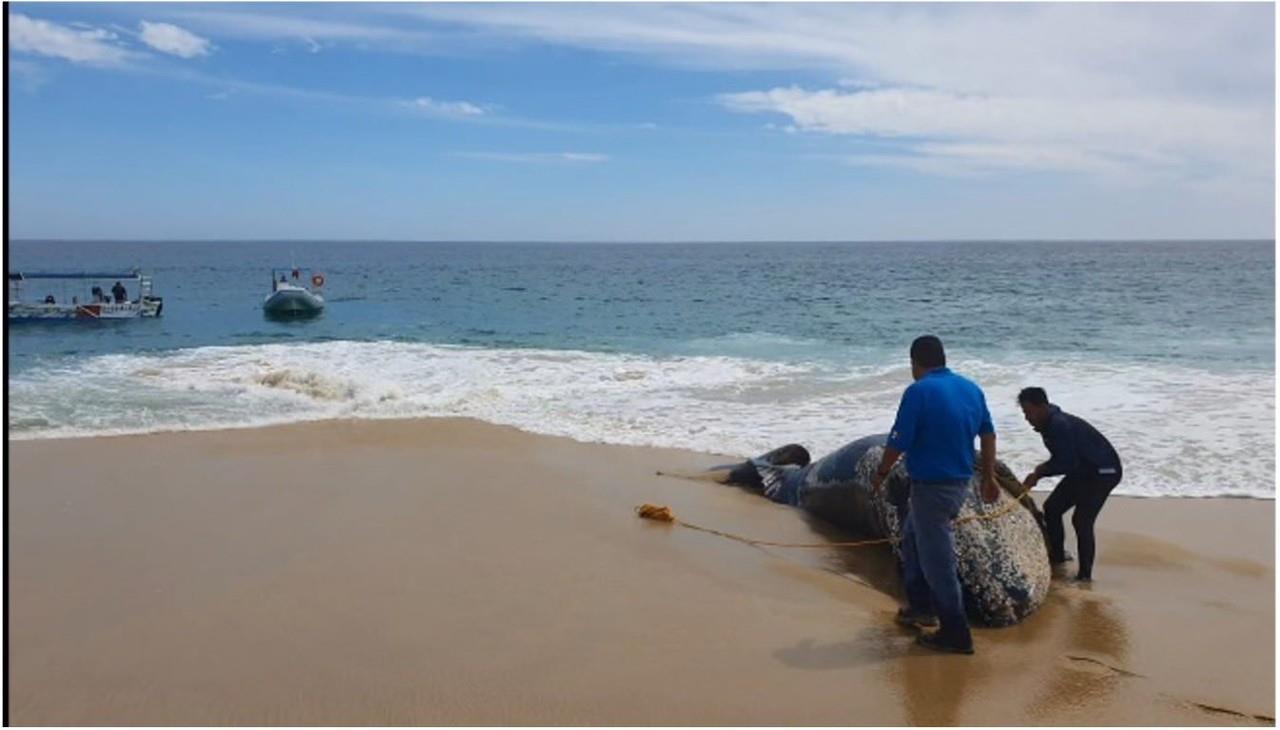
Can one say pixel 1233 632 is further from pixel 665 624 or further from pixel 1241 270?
pixel 1241 270

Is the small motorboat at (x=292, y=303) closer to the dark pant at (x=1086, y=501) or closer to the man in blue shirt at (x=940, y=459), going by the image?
the dark pant at (x=1086, y=501)

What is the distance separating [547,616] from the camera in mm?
6000

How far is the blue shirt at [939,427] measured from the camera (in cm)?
538

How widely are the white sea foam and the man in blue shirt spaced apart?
5.00 m

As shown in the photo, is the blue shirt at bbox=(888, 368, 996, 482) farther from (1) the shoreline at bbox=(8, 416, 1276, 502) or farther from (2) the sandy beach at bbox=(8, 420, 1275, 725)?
(1) the shoreline at bbox=(8, 416, 1276, 502)

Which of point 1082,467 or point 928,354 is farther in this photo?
point 1082,467

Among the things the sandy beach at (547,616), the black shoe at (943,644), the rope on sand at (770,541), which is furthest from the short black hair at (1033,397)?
the black shoe at (943,644)

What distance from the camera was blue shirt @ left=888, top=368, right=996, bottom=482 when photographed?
5.38 meters

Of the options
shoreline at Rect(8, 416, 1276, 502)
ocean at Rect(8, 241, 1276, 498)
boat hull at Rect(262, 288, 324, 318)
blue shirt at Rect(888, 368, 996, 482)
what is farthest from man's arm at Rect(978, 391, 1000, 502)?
boat hull at Rect(262, 288, 324, 318)

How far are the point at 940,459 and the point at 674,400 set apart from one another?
33.0 feet

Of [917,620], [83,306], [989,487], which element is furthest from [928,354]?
[83,306]

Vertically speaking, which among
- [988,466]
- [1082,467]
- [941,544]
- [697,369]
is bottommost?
[697,369]

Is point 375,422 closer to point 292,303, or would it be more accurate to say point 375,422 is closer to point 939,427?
point 939,427

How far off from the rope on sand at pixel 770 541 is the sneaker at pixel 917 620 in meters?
0.69
